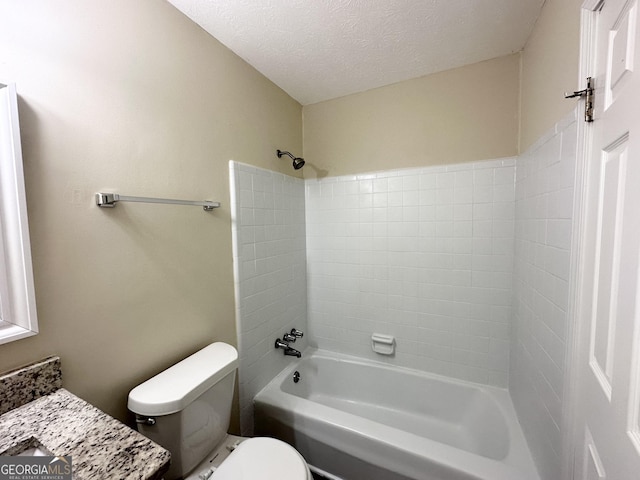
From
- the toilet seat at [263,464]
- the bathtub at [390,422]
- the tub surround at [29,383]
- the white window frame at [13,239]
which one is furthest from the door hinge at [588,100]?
the tub surround at [29,383]

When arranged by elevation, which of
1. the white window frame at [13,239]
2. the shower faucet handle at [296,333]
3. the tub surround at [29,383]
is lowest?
the shower faucet handle at [296,333]

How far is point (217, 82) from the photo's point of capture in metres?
1.31

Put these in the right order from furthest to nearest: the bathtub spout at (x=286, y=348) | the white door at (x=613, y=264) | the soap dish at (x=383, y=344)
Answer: the soap dish at (x=383, y=344), the bathtub spout at (x=286, y=348), the white door at (x=613, y=264)

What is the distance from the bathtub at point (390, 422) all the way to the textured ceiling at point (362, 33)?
196 cm

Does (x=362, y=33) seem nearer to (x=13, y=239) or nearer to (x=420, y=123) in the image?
(x=420, y=123)

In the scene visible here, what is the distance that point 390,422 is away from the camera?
5.81 feet

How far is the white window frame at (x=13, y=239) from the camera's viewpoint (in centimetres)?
67

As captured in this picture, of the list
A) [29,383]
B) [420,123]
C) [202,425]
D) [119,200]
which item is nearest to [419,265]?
[420,123]

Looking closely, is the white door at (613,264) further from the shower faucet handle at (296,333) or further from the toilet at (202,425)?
the shower faucet handle at (296,333)

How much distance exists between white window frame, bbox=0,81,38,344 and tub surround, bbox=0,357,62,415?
10 cm

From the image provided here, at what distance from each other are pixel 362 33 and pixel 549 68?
834 mm

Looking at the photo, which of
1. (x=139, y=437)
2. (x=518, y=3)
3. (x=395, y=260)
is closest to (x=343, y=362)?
(x=395, y=260)

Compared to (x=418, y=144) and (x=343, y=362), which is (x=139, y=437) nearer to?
(x=343, y=362)

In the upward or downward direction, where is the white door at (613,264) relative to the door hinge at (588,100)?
downward
